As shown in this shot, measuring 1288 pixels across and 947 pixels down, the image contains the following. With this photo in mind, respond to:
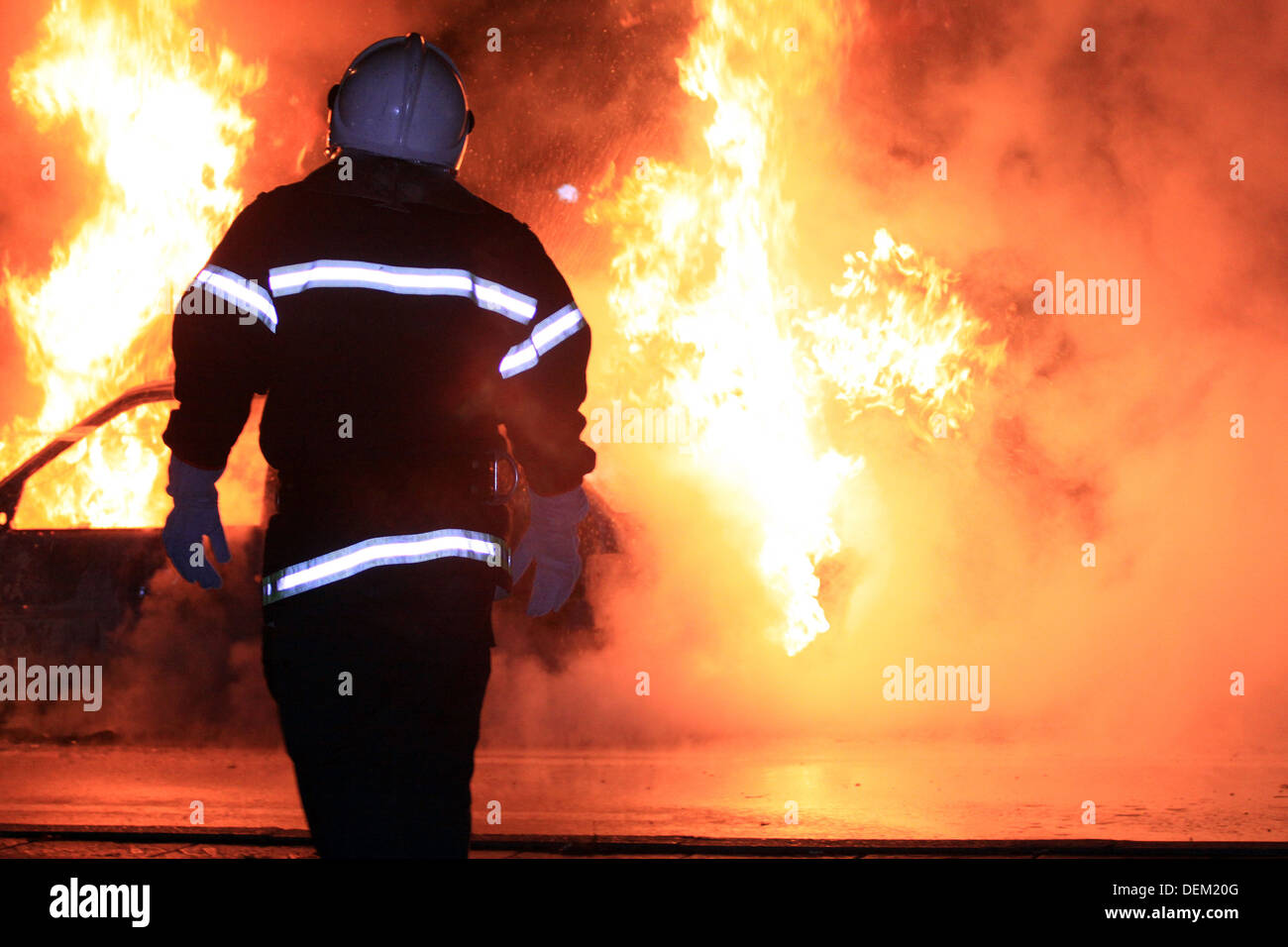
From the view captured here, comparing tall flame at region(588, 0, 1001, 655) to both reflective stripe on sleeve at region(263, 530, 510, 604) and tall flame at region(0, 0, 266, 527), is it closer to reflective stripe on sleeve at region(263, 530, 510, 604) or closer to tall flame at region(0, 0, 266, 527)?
tall flame at region(0, 0, 266, 527)

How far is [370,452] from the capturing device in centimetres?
221

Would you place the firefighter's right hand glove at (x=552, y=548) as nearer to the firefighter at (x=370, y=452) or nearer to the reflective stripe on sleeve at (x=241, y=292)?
the firefighter at (x=370, y=452)

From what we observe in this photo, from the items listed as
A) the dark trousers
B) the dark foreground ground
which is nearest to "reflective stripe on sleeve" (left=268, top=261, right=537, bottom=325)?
the dark trousers

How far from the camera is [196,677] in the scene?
693 centimetres

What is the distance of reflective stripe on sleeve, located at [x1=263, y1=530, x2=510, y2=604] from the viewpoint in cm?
219

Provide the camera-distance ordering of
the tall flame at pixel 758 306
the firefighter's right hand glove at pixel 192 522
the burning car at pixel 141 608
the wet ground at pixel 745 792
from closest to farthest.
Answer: the firefighter's right hand glove at pixel 192 522, the wet ground at pixel 745 792, the burning car at pixel 141 608, the tall flame at pixel 758 306

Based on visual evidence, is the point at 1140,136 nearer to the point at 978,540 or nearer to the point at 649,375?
the point at 978,540

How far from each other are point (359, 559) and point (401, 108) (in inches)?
33.8

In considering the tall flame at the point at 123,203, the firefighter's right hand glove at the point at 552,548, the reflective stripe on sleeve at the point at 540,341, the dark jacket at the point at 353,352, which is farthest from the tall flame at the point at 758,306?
the dark jacket at the point at 353,352

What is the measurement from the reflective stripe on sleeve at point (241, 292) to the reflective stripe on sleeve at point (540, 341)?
427 millimetres

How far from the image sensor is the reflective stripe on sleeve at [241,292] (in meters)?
2.22

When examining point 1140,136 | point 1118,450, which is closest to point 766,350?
point 1118,450

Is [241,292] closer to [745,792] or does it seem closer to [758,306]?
[745,792]

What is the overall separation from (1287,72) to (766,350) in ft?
13.9
